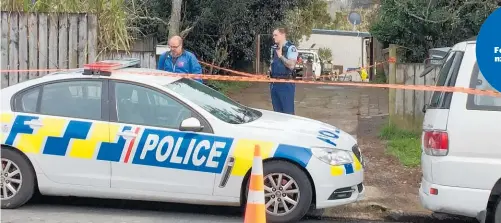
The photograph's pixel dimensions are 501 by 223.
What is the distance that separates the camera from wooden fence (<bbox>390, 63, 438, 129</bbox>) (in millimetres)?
10766

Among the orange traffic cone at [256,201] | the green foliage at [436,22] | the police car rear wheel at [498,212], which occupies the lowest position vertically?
the police car rear wheel at [498,212]

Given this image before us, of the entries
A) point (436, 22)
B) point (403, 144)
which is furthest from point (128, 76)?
point (436, 22)

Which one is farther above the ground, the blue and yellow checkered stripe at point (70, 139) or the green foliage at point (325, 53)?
the green foliage at point (325, 53)

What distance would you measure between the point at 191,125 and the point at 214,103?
2.25ft

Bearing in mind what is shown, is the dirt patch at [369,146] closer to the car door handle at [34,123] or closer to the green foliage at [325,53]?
the car door handle at [34,123]

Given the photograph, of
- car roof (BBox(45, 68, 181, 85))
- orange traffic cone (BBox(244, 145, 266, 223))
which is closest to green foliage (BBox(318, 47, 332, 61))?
car roof (BBox(45, 68, 181, 85))

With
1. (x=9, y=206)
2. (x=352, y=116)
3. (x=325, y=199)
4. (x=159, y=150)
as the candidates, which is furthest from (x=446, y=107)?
(x=352, y=116)

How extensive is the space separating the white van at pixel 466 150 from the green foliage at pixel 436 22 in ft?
18.1

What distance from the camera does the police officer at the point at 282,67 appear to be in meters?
9.66

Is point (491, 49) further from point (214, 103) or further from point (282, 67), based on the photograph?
point (282, 67)

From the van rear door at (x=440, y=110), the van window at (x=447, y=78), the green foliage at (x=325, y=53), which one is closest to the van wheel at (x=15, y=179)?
the van rear door at (x=440, y=110)

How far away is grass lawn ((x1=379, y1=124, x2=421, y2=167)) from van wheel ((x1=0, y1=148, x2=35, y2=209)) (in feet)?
15.4

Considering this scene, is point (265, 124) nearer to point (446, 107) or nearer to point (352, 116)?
point (446, 107)

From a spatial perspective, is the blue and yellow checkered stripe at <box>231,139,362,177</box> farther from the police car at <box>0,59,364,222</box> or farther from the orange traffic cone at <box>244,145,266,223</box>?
the orange traffic cone at <box>244,145,266,223</box>
